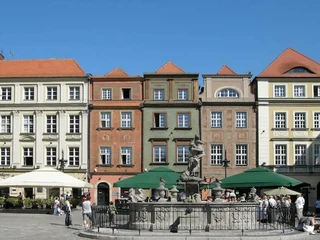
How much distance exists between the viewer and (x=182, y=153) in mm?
47094

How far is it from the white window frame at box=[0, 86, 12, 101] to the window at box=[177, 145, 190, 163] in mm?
13433

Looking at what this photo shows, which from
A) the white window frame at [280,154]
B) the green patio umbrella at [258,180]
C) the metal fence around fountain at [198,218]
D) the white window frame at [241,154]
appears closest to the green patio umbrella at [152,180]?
the green patio umbrella at [258,180]

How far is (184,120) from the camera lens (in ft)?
156

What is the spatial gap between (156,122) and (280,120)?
9165 mm

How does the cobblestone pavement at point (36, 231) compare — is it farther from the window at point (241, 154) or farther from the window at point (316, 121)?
the window at point (316, 121)

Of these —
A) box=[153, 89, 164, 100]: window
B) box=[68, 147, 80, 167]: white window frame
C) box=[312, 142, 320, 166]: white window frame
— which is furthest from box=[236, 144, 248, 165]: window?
box=[68, 147, 80, 167]: white window frame

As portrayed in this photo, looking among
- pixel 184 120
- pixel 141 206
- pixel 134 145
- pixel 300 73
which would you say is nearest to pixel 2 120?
pixel 134 145

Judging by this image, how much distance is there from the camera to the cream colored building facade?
152ft

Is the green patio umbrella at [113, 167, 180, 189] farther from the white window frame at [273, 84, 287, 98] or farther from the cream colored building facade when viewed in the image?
the white window frame at [273, 84, 287, 98]

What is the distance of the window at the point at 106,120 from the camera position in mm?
47750

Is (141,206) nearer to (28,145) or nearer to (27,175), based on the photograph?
(27,175)

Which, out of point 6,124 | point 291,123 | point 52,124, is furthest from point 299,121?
point 6,124

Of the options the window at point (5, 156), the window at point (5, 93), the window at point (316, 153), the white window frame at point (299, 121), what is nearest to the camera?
the window at point (316, 153)

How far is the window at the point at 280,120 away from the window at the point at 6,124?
20.0 m
